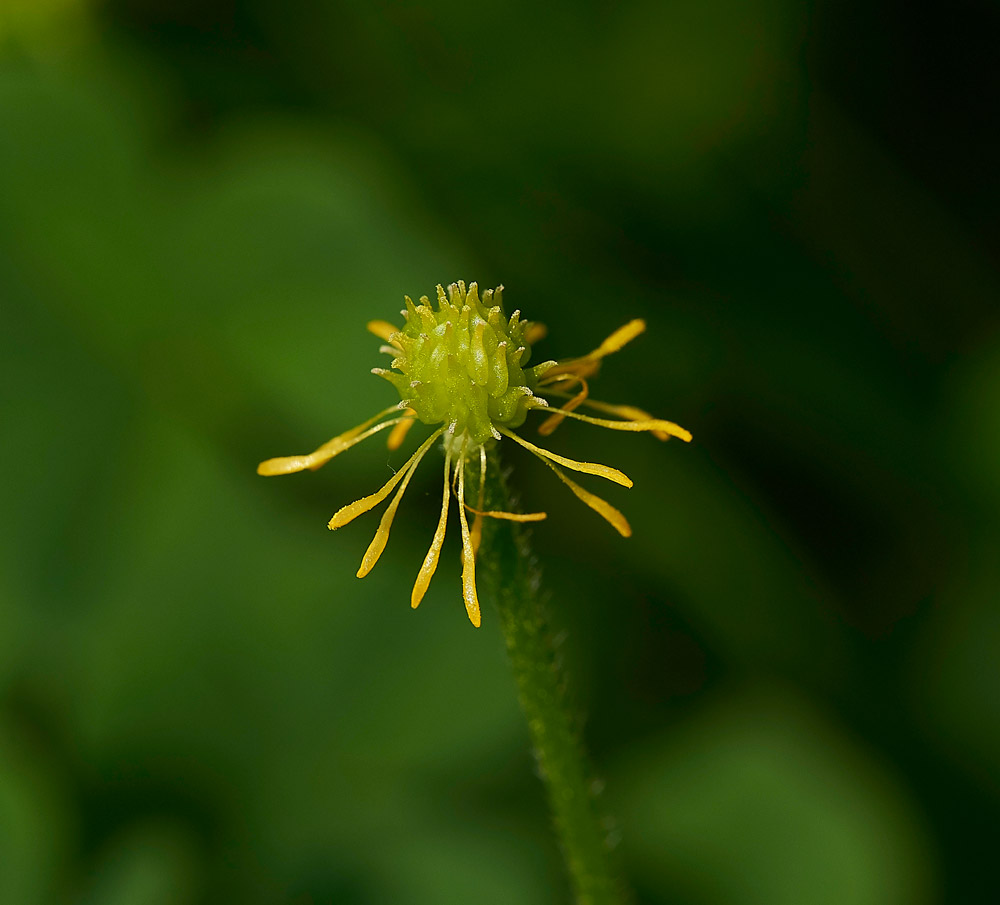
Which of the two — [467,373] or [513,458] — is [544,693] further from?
[513,458]

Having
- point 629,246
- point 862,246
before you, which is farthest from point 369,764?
point 862,246

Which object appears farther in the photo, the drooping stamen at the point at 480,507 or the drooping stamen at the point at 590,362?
the drooping stamen at the point at 590,362

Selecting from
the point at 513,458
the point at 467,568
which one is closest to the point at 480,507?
the point at 467,568

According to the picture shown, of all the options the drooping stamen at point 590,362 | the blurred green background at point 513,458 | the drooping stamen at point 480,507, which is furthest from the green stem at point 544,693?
the blurred green background at point 513,458

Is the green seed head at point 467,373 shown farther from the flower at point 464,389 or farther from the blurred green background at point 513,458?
the blurred green background at point 513,458

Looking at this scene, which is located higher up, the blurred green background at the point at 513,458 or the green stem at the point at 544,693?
the blurred green background at the point at 513,458

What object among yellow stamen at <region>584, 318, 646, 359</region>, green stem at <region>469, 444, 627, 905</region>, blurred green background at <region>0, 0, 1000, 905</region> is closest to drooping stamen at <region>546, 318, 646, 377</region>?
yellow stamen at <region>584, 318, 646, 359</region>
